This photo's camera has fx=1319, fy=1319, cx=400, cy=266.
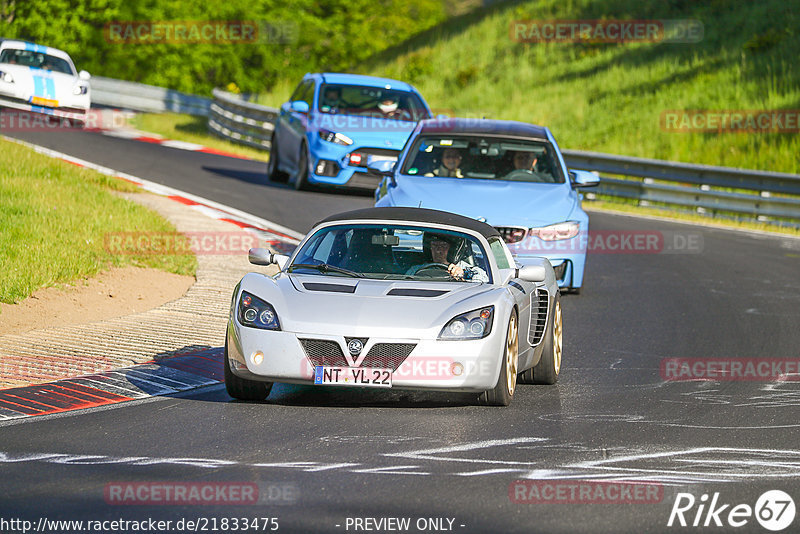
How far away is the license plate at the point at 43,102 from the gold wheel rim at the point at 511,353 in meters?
21.7

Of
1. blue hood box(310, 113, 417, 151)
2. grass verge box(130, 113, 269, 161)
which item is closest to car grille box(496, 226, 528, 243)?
blue hood box(310, 113, 417, 151)

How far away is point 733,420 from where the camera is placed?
327 inches

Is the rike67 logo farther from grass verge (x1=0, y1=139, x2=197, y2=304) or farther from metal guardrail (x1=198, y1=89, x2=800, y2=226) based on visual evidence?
metal guardrail (x1=198, y1=89, x2=800, y2=226)

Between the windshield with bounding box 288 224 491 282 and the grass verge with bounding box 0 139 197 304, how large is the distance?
384 cm

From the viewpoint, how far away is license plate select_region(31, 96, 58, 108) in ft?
92.7

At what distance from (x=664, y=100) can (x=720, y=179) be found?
1234cm

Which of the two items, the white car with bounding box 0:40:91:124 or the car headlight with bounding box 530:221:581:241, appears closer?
the car headlight with bounding box 530:221:581:241

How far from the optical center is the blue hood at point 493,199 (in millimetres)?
12734

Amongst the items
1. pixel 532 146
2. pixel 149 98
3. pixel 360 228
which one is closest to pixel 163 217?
pixel 532 146

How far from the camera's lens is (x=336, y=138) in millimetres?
20375

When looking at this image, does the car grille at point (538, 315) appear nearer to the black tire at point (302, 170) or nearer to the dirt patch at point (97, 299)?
the dirt patch at point (97, 299)
